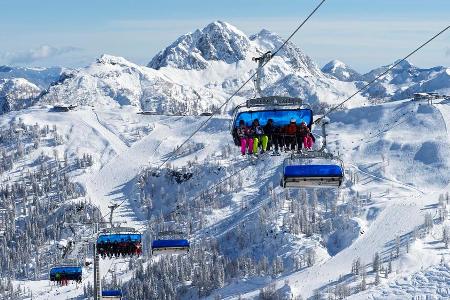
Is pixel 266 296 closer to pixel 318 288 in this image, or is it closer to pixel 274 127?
pixel 318 288

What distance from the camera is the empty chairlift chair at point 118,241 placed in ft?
172

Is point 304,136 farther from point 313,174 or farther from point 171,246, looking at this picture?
point 171,246

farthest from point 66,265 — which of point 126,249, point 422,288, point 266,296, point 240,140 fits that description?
point 422,288

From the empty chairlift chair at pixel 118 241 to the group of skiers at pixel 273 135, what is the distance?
23619 mm

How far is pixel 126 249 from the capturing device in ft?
175

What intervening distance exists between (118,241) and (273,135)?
2589 cm

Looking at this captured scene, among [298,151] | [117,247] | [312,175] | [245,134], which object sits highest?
[245,134]

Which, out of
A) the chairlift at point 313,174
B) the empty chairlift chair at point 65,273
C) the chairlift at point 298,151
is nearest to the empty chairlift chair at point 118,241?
the empty chairlift chair at point 65,273

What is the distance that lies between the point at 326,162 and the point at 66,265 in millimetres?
42333

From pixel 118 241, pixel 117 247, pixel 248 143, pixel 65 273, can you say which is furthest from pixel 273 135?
pixel 65 273

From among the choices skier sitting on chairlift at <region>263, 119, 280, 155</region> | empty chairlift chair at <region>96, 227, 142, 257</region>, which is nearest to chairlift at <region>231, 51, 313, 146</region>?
skier sitting on chairlift at <region>263, 119, 280, 155</region>

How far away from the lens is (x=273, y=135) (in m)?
31.0

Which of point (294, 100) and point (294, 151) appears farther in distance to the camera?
point (294, 151)

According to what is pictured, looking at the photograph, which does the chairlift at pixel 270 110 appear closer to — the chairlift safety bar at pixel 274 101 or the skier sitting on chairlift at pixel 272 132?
the chairlift safety bar at pixel 274 101
